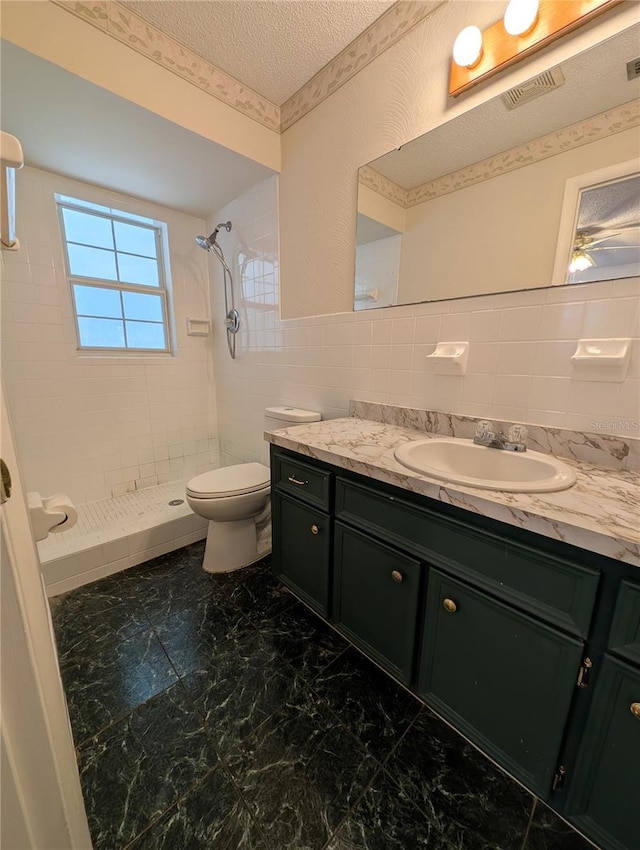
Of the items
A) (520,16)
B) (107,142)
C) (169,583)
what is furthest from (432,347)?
(107,142)

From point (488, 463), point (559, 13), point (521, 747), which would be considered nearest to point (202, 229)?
point (559, 13)

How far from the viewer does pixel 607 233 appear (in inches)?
36.3

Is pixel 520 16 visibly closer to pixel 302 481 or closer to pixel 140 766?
pixel 302 481

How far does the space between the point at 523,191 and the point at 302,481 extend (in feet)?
4.14

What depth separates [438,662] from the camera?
0.98 metres

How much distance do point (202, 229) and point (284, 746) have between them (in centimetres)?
298

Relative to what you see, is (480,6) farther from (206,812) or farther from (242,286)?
(206,812)

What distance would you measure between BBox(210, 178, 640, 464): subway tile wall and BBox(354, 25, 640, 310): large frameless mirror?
0.26ft

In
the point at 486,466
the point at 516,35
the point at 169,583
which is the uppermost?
the point at 516,35

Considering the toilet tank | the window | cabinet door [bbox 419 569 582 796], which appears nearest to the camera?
cabinet door [bbox 419 569 582 796]

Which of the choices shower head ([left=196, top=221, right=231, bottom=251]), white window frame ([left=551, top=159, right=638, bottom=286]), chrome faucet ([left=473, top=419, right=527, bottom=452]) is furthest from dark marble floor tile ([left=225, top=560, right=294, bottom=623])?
shower head ([left=196, top=221, right=231, bottom=251])

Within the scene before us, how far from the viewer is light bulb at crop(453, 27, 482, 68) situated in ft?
3.44

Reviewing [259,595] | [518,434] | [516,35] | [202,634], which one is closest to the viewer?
[516,35]

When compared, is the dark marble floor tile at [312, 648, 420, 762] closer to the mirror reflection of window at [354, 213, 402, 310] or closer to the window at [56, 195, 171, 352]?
the mirror reflection of window at [354, 213, 402, 310]
